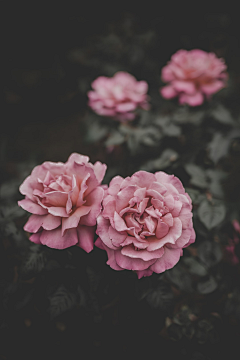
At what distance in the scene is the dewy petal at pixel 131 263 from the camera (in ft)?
1.79

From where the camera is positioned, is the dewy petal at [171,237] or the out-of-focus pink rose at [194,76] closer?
the dewy petal at [171,237]

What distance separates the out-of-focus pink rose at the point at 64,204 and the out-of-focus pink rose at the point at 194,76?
0.75m

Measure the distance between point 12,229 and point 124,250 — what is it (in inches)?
16.4

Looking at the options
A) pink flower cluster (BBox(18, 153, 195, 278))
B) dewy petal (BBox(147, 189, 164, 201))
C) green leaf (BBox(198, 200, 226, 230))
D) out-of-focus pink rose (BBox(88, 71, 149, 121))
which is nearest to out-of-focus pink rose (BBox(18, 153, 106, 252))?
pink flower cluster (BBox(18, 153, 195, 278))

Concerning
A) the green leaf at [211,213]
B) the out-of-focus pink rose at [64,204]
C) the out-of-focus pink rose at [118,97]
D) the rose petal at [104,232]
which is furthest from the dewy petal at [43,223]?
the out-of-focus pink rose at [118,97]

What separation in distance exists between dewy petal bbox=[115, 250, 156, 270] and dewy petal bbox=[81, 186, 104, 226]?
105mm

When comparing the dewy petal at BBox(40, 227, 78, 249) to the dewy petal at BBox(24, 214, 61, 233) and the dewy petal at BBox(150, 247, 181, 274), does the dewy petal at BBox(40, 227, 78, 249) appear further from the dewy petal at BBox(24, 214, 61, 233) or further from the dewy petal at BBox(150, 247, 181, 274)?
the dewy petal at BBox(150, 247, 181, 274)

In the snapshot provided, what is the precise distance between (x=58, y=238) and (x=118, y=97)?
83 cm

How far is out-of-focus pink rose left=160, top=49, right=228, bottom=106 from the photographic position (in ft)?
3.87

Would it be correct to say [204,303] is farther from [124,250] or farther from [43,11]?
[43,11]

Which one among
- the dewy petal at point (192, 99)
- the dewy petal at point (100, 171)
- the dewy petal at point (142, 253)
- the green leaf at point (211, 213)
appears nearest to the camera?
the dewy petal at point (142, 253)

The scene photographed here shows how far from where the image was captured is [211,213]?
2.67ft

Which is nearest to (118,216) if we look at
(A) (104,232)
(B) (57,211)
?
(A) (104,232)

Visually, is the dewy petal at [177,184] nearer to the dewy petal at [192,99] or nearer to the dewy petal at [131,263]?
the dewy petal at [131,263]
